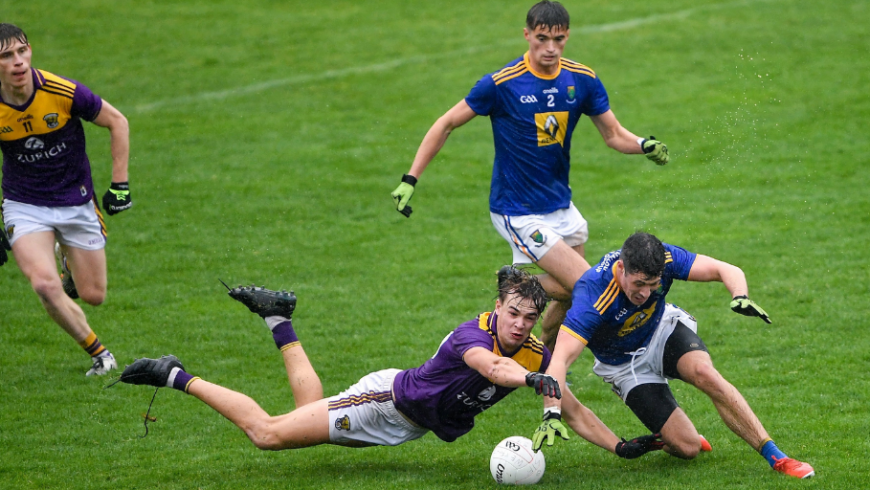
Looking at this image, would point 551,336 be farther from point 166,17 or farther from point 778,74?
point 166,17

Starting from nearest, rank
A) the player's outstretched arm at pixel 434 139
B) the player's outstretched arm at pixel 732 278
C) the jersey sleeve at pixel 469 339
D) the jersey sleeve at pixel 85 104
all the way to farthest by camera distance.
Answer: the player's outstretched arm at pixel 732 278 → the jersey sleeve at pixel 469 339 → the player's outstretched arm at pixel 434 139 → the jersey sleeve at pixel 85 104

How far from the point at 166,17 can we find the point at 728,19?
11.8 m

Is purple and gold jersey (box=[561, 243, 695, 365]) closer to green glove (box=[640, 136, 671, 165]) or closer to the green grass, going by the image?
the green grass

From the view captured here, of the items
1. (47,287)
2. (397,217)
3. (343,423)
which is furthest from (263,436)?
(397,217)

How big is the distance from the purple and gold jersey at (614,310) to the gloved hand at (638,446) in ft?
1.83

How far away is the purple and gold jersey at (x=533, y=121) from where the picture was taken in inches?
325

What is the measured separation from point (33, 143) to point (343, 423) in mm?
3777


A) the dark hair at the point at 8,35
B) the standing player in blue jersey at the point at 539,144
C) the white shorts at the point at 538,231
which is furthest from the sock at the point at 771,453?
the dark hair at the point at 8,35

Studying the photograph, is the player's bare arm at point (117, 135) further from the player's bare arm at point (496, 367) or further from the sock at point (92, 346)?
the player's bare arm at point (496, 367)

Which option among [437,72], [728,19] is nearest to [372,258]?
[437,72]

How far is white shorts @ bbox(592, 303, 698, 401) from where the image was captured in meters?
7.04

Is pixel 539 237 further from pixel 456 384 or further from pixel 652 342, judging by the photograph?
pixel 456 384

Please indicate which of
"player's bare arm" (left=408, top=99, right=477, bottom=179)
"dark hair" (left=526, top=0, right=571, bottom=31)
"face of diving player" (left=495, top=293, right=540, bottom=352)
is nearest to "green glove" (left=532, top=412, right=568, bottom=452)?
"face of diving player" (left=495, top=293, right=540, bottom=352)

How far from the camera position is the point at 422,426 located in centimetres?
692
